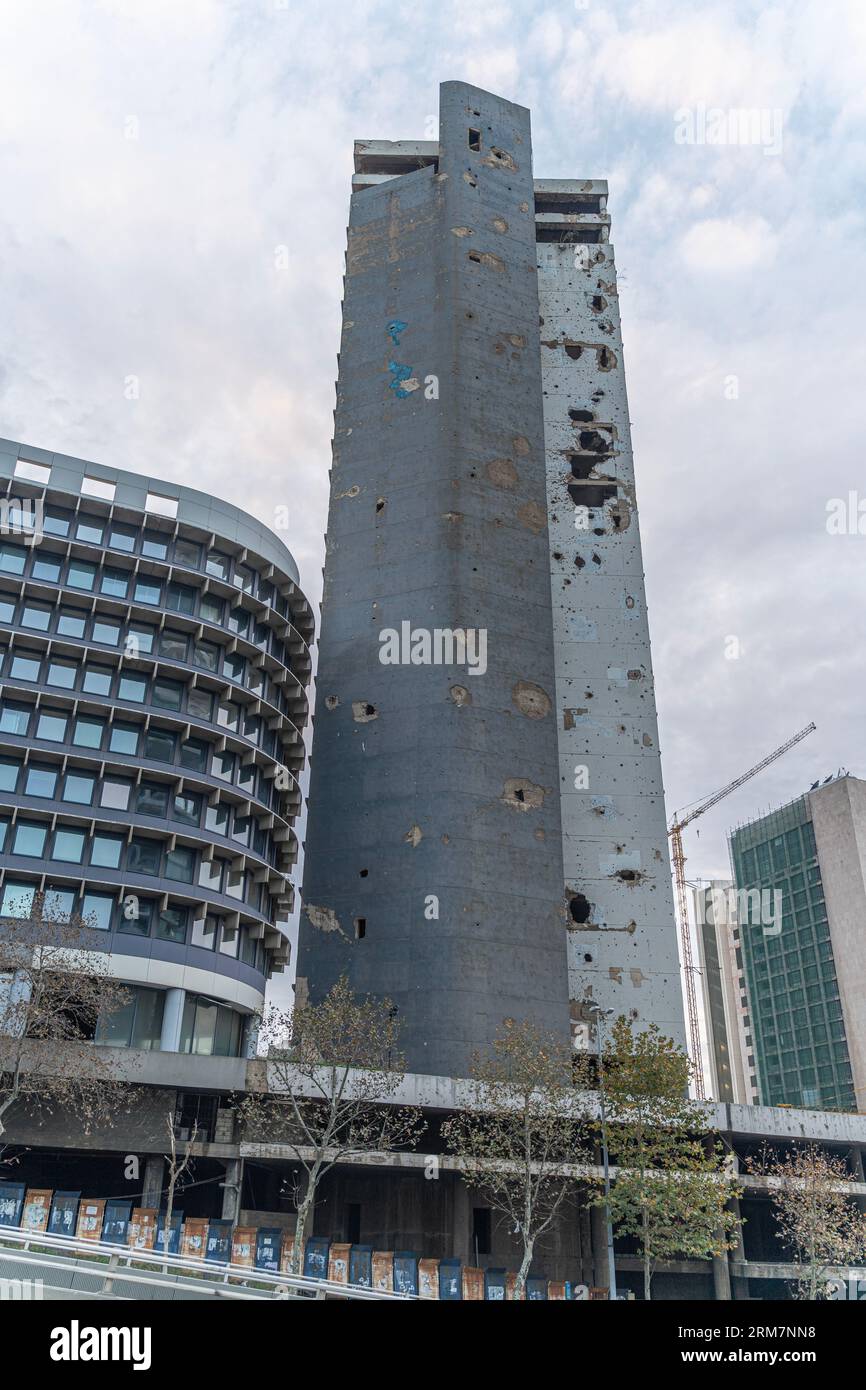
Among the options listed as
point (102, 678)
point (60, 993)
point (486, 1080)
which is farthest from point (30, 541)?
point (486, 1080)

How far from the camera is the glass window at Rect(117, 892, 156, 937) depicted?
50.9 metres

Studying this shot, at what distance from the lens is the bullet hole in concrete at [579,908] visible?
63.0 m

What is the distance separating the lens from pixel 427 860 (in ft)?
187

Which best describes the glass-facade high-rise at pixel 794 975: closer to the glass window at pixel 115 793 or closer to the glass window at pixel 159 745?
the glass window at pixel 159 745

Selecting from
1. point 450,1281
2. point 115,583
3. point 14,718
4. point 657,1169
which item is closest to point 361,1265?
point 450,1281

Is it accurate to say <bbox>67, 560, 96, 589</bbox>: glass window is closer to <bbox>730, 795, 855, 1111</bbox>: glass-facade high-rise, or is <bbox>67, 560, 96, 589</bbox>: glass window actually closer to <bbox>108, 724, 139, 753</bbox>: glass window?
<bbox>108, 724, 139, 753</bbox>: glass window

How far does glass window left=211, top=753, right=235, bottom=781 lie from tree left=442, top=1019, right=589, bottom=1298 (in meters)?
20.9

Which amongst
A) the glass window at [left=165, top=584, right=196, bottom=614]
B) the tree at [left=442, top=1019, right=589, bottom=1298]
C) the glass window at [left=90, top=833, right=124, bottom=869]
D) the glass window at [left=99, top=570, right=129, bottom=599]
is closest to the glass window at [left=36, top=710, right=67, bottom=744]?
the glass window at [left=90, top=833, right=124, bottom=869]

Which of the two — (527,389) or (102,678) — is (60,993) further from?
(527,389)

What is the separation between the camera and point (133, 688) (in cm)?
5547

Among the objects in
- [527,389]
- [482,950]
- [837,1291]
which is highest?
[527,389]
